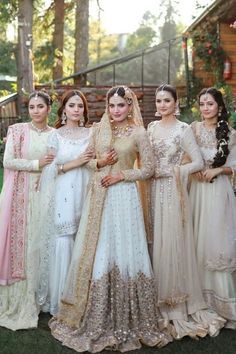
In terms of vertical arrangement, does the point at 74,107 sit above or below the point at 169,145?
above

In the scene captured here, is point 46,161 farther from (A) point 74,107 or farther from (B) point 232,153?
(B) point 232,153

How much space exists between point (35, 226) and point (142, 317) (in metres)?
1.20

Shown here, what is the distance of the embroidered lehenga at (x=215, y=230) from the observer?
4000 millimetres

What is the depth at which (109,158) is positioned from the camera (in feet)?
12.5

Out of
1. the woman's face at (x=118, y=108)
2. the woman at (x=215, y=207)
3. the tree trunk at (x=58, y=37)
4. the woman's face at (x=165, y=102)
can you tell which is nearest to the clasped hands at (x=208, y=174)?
the woman at (x=215, y=207)

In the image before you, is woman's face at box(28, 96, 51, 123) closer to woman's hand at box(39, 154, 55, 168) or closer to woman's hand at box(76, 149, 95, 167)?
woman's hand at box(39, 154, 55, 168)

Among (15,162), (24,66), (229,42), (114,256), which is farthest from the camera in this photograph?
(229,42)

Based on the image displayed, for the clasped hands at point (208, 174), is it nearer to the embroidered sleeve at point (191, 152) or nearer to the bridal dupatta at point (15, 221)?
the embroidered sleeve at point (191, 152)

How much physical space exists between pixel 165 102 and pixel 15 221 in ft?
5.27

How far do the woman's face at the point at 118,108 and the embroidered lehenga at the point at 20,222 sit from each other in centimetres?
68

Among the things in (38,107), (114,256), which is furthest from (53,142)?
(114,256)

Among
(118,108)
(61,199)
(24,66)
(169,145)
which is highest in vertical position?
(24,66)

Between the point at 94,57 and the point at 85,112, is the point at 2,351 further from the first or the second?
the point at 94,57

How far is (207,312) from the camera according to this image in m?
3.93
